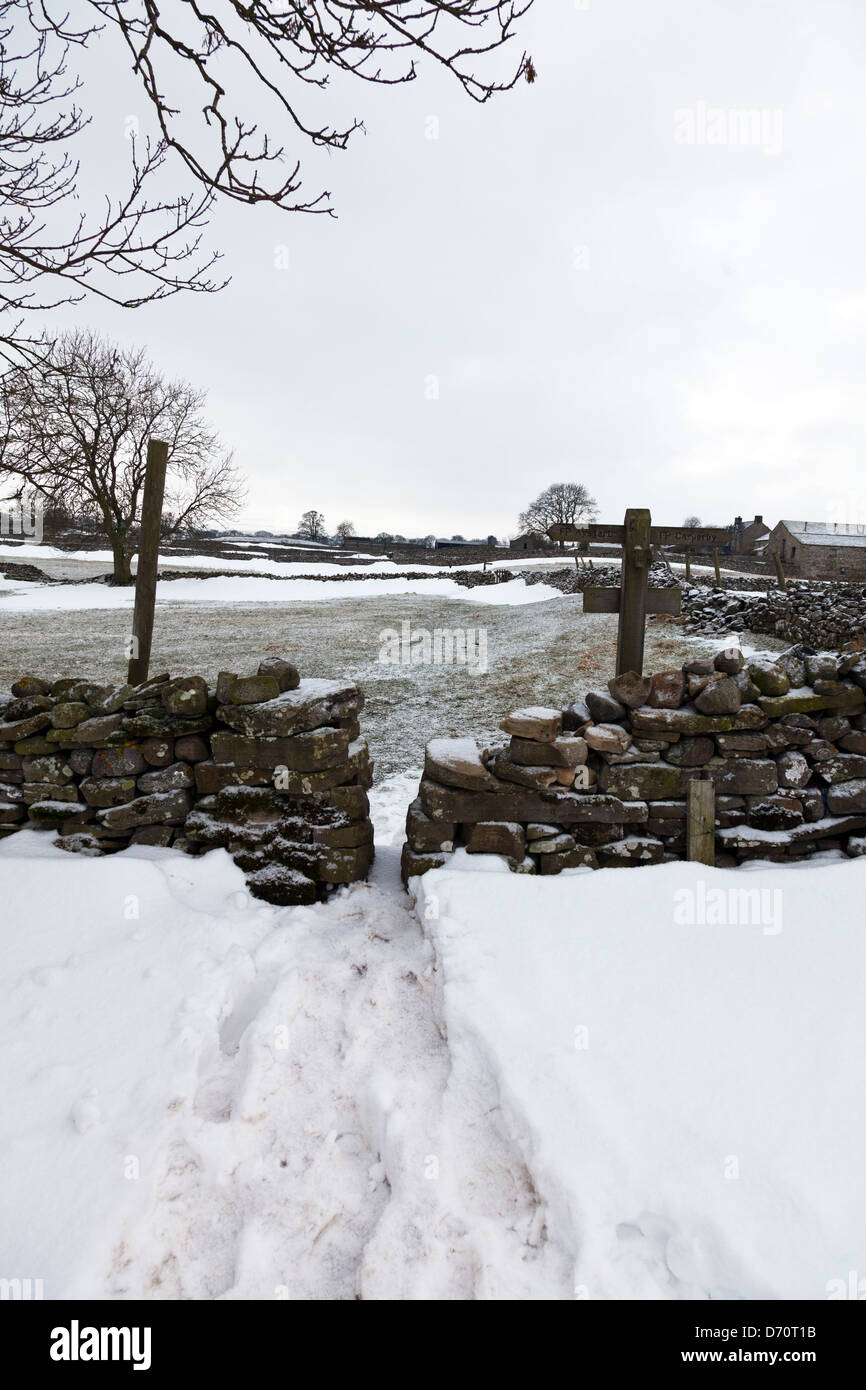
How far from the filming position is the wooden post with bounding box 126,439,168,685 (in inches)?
192

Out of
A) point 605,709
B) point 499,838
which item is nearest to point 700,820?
point 605,709

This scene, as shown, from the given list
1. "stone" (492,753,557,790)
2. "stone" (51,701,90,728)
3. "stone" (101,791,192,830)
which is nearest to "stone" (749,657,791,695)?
"stone" (492,753,557,790)

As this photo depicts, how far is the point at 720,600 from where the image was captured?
42.4ft

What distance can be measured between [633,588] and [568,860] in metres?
2.05

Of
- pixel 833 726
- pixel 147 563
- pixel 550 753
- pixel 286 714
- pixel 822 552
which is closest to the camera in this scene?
pixel 286 714

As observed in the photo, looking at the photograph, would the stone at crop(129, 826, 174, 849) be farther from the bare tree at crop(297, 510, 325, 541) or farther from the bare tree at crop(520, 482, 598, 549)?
the bare tree at crop(297, 510, 325, 541)

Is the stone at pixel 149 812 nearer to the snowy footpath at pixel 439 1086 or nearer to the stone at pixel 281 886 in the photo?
the snowy footpath at pixel 439 1086

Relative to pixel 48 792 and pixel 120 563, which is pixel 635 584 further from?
pixel 120 563

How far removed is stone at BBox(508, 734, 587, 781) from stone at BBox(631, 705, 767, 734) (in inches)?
15.7

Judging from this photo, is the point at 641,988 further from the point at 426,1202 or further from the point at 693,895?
the point at 426,1202

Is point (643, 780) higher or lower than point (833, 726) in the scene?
lower

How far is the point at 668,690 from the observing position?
3.75 meters

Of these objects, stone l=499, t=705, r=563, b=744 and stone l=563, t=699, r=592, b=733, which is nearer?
stone l=499, t=705, r=563, b=744
